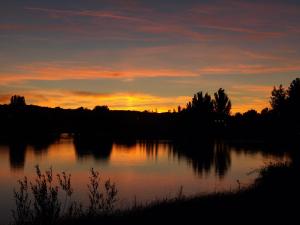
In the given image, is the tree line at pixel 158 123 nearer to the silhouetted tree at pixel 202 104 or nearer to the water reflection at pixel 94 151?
the silhouetted tree at pixel 202 104

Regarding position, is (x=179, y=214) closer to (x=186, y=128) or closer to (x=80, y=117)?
(x=186, y=128)

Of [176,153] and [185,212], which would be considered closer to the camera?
[185,212]

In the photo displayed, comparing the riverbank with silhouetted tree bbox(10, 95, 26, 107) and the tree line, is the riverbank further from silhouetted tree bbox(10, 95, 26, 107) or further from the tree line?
silhouetted tree bbox(10, 95, 26, 107)

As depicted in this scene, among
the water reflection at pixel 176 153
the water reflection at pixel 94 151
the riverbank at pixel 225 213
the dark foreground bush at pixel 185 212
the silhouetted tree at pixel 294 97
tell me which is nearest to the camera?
the dark foreground bush at pixel 185 212

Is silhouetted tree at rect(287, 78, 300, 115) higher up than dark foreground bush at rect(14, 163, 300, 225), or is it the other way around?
silhouetted tree at rect(287, 78, 300, 115)

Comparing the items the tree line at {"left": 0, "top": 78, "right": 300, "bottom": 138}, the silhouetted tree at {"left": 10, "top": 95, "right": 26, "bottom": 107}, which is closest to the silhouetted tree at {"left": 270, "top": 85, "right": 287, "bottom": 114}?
the tree line at {"left": 0, "top": 78, "right": 300, "bottom": 138}

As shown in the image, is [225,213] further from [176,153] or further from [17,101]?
[17,101]

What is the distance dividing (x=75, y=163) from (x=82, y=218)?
31224 mm

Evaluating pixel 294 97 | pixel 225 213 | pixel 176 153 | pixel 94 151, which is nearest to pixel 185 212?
pixel 225 213

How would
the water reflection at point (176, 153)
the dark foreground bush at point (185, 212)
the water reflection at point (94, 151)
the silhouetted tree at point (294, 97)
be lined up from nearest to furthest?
the dark foreground bush at point (185, 212) → the water reflection at point (176, 153) → the water reflection at point (94, 151) → the silhouetted tree at point (294, 97)

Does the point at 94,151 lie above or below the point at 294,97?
below

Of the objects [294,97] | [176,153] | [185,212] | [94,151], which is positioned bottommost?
[176,153]

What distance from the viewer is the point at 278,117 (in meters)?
91.6

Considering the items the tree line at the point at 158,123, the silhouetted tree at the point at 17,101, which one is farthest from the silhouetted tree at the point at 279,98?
the silhouetted tree at the point at 17,101
